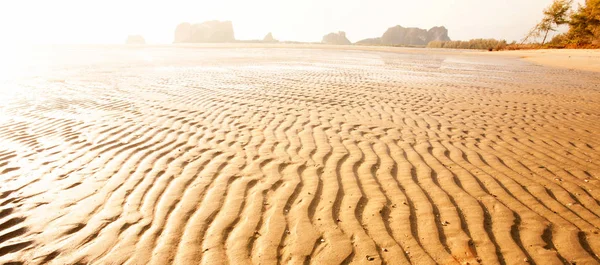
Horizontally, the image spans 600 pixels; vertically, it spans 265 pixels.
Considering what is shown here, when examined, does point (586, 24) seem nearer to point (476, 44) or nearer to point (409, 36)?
point (476, 44)

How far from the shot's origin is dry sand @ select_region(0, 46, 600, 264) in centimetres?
252

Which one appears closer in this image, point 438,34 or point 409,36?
point 438,34

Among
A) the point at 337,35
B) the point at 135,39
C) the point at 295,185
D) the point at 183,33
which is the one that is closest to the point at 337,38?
the point at 337,35

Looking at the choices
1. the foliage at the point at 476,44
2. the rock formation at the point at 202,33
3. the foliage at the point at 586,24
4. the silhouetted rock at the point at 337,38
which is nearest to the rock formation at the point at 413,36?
the silhouetted rock at the point at 337,38

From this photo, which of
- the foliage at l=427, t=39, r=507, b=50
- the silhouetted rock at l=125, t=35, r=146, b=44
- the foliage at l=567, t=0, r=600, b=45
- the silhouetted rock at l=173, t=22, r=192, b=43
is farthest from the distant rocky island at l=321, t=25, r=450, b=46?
the foliage at l=567, t=0, r=600, b=45

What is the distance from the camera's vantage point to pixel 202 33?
108 metres

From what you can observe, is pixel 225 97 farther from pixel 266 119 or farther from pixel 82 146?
pixel 82 146

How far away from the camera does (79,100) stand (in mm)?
7754

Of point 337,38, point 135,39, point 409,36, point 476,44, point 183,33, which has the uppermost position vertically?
point 476,44

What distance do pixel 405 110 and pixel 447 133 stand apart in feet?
5.62

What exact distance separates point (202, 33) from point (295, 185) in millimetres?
112808

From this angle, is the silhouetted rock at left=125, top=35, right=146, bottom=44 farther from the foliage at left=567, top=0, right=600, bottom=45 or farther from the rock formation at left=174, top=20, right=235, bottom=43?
the foliage at left=567, top=0, right=600, bottom=45

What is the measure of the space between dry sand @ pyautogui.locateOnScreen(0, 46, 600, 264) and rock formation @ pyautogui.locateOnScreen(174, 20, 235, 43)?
106164 millimetres

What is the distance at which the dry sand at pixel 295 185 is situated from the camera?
2.52 metres
